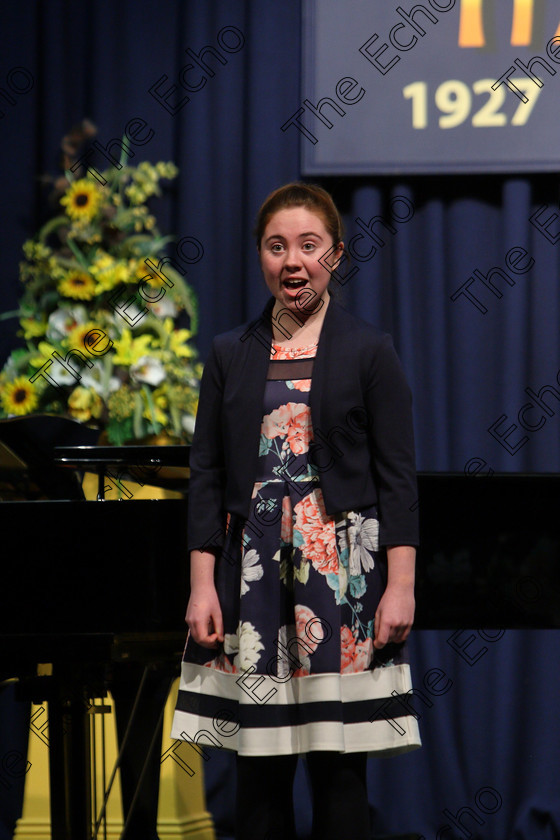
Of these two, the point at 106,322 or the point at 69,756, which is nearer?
the point at 69,756

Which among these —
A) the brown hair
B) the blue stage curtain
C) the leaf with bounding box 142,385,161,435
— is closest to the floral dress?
the brown hair

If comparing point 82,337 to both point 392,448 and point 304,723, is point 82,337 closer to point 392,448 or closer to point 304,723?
point 392,448

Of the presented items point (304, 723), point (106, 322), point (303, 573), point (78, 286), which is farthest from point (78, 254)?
point (304, 723)

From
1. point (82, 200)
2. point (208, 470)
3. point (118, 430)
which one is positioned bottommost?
point (208, 470)

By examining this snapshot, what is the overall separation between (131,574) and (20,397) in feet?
3.15

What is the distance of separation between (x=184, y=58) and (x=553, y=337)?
1.37 m

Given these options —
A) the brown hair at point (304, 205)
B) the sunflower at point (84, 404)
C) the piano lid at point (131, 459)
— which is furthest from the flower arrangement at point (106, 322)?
the brown hair at point (304, 205)

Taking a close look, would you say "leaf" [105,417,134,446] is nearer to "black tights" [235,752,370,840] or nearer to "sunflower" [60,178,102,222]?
"sunflower" [60,178,102,222]

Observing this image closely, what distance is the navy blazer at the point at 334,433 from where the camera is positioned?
1459 millimetres

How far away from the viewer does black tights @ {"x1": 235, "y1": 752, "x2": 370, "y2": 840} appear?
55.7 inches

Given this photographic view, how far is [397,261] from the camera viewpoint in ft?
9.27

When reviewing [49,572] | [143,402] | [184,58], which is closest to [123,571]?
[49,572]

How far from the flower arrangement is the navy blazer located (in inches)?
37.1

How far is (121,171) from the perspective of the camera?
2719mm
